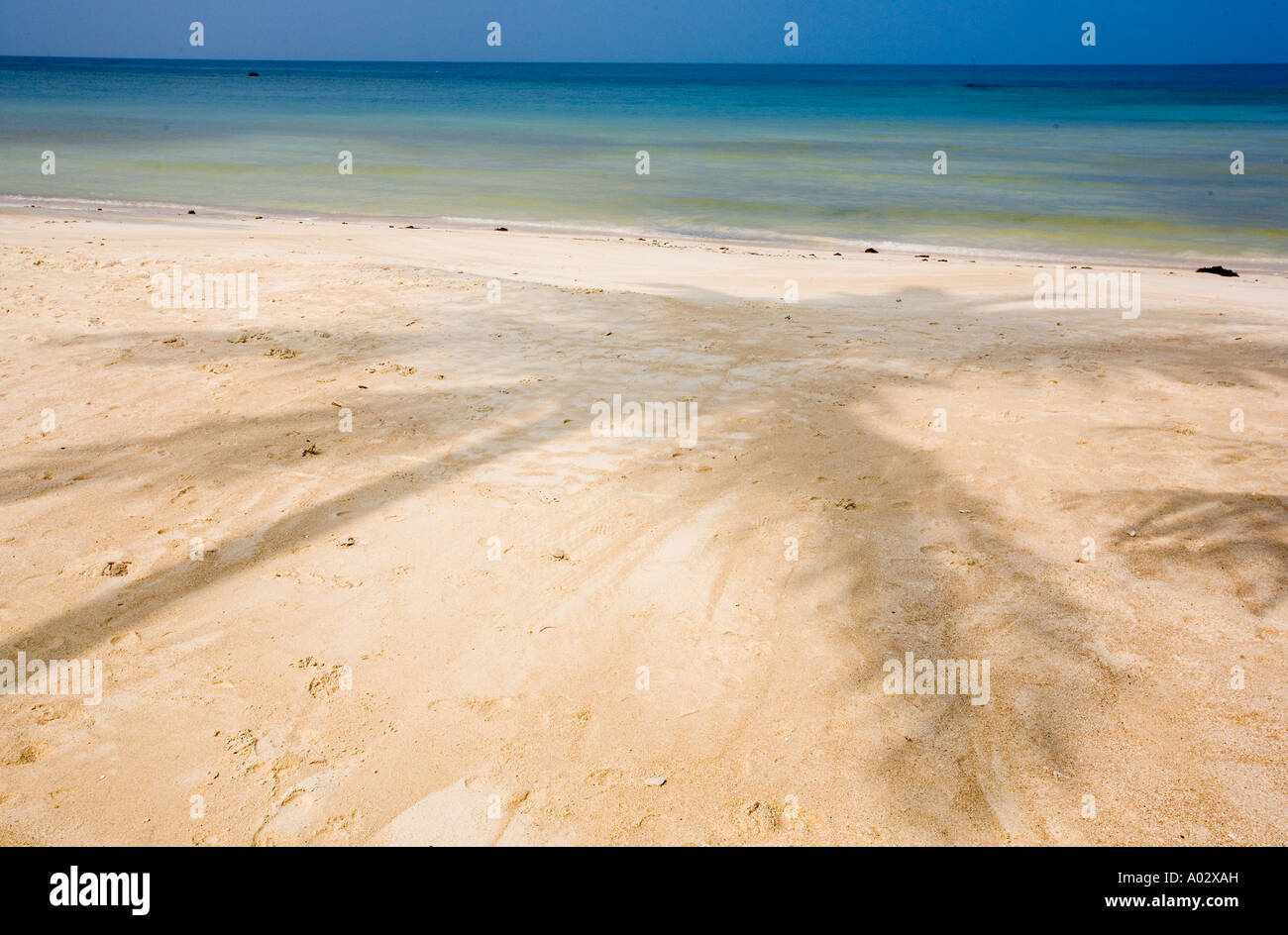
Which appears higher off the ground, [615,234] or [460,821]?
[615,234]

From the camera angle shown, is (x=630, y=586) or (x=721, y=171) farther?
(x=721, y=171)

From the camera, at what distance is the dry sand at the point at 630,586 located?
2748 millimetres

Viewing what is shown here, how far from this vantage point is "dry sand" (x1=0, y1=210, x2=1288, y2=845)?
275cm

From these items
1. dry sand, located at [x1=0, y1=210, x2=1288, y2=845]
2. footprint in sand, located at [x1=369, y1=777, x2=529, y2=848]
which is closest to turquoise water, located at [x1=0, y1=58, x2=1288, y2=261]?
dry sand, located at [x1=0, y1=210, x2=1288, y2=845]

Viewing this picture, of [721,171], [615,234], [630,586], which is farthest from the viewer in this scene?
[721,171]

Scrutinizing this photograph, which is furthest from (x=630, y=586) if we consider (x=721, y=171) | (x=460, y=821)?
(x=721, y=171)

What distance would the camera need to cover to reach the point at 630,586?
3.89 metres

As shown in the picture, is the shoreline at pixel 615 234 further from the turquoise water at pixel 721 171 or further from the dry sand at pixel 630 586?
the dry sand at pixel 630 586

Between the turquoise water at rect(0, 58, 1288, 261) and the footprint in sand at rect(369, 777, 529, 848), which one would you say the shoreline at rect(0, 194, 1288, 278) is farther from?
the footprint in sand at rect(369, 777, 529, 848)

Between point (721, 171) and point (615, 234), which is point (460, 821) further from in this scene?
point (721, 171)

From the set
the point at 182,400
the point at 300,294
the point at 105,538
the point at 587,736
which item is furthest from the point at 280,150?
the point at 587,736
